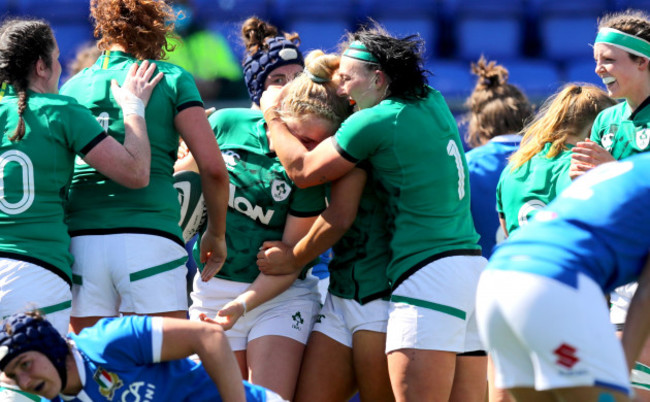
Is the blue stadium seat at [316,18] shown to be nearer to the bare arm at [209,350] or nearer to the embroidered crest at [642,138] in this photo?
the embroidered crest at [642,138]

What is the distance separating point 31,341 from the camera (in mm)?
2734

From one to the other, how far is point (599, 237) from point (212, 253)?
5.43 ft

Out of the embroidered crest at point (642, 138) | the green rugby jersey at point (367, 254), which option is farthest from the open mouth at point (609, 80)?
the green rugby jersey at point (367, 254)

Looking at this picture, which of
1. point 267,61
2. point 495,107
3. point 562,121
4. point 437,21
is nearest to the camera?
point 562,121

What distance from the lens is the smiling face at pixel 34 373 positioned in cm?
272

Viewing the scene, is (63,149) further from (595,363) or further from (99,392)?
(595,363)

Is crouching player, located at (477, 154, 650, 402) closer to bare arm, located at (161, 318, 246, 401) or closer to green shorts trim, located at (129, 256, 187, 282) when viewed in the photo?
bare arm, located at (161, 318, 246, 401)

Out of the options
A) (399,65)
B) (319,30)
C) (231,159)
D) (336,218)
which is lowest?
(319,30)

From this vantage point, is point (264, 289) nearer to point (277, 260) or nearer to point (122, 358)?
point (277, 260)

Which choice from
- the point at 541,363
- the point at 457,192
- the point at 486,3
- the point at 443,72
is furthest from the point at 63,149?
the point at 486,3

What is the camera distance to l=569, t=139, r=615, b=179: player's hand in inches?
138

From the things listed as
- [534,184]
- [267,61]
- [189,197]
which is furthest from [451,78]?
[189,197]

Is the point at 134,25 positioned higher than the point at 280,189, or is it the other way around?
the point at 134,25

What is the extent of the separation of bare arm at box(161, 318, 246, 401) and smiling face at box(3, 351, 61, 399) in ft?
1.11
